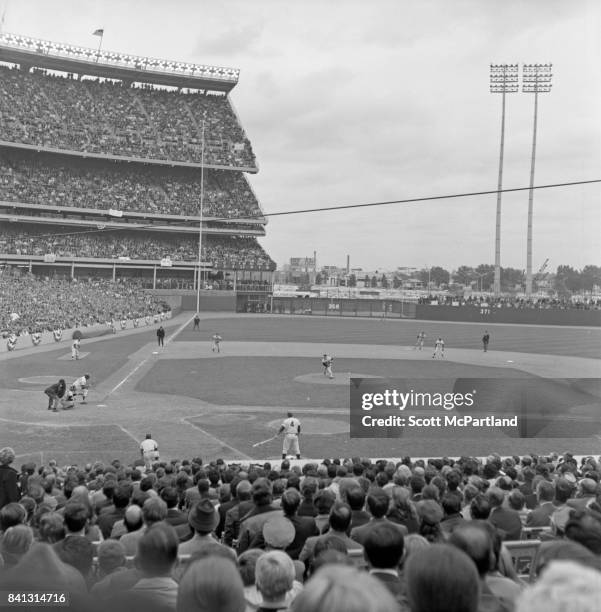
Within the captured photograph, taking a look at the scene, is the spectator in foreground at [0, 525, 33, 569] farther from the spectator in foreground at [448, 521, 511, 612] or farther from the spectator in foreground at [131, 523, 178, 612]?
the spectator in foreground at [448, 521, 511, 612]

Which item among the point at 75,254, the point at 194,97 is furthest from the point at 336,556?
the point at 194,97

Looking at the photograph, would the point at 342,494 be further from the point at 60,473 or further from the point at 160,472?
the point at 60,473

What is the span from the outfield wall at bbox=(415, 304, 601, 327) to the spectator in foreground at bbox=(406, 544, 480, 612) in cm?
7964

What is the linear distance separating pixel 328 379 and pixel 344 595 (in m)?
29.7

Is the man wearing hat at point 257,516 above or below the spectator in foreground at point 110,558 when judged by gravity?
below

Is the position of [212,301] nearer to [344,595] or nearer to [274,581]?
[274,581]

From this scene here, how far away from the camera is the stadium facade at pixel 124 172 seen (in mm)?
79188

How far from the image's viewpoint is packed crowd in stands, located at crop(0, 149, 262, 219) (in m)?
80.1

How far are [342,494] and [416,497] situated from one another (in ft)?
4.29

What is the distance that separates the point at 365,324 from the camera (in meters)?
72.9

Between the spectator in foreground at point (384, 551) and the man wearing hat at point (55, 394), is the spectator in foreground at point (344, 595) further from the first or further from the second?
the man wearing hat at point (55, 394)

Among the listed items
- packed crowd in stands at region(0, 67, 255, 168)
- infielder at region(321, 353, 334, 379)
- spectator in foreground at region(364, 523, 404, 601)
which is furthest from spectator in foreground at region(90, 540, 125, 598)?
packed crowd in stands at region(0, 67, 255, 168)
